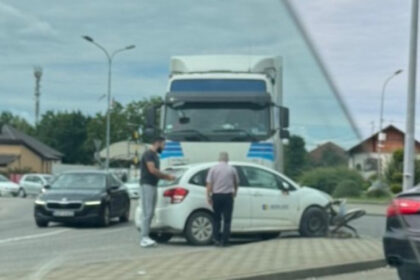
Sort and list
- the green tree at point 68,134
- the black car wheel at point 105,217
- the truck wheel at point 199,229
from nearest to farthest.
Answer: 1. the truck wheel at point 199,229
2. the black car wheel at point 105,217
3. the green tree at point 68,134

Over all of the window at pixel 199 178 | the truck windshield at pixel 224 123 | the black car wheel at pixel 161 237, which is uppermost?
the truck windshield at pixel 224 123

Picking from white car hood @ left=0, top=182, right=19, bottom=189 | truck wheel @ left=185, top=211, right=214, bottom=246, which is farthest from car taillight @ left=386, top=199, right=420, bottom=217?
white car hood @ left=0, top=182, right=19, bottom=189

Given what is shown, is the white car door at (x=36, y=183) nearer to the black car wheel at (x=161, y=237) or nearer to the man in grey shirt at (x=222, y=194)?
the black car wheel at (x=161, y=237)

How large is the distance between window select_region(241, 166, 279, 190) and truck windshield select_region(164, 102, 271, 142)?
121 centimetres

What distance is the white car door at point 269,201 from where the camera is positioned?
52.0 ft

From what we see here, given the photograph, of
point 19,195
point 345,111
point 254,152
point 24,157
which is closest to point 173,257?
point 254,152

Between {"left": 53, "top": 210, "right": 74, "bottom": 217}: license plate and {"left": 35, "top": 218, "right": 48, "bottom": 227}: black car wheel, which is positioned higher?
{"left": 53, "top": 210, "right": 74, "bottom": 217}: license plate

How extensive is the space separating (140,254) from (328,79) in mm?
10330

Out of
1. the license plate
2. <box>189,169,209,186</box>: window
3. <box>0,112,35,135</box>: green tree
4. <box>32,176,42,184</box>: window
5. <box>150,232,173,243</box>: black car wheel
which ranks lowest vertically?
<box>32,176,42,184</box>: window

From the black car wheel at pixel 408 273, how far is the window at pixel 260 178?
6.95 metres

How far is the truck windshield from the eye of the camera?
17172mm

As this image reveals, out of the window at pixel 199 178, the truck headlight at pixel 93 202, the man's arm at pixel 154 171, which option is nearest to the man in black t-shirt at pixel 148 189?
the man's arm at pixel 154 171

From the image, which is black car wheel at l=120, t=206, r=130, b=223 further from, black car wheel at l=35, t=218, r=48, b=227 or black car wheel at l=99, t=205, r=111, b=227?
black car wheel at l=35, t=218, r=48, b=227

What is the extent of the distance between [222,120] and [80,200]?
483 cm
